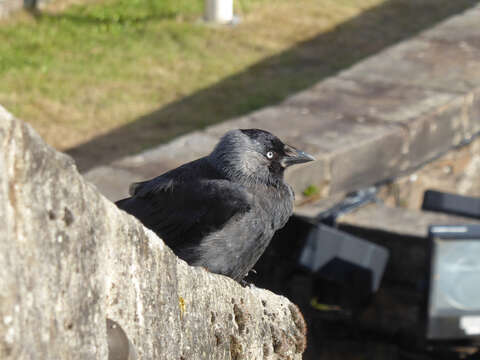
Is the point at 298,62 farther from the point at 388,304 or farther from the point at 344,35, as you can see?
the point at 388,304

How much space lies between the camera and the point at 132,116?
311 inches

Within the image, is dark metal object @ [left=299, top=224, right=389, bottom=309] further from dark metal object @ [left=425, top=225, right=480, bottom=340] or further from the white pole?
the white pole

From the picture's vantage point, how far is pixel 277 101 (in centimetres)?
814

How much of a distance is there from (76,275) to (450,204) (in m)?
4.31

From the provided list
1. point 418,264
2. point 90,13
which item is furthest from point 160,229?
point 90,13

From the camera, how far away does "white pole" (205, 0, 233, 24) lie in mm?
9930

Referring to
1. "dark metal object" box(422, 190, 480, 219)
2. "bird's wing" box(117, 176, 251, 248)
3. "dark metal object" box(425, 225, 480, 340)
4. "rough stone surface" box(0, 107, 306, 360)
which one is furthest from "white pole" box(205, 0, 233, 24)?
"rough stone surface" box(0, 107, 306, 360)

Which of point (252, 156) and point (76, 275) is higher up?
point (76, 275)

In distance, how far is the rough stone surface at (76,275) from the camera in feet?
4.18

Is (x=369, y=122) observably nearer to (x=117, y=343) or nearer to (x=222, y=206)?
(x=222, y=206)

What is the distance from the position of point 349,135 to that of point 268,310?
141 inches

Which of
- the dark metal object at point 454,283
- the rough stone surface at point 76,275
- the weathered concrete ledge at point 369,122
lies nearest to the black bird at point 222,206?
the rough stone surface at point 76,275

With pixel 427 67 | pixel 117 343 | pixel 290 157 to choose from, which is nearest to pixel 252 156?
pixel 290 157

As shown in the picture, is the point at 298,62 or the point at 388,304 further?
the point at 298,62
